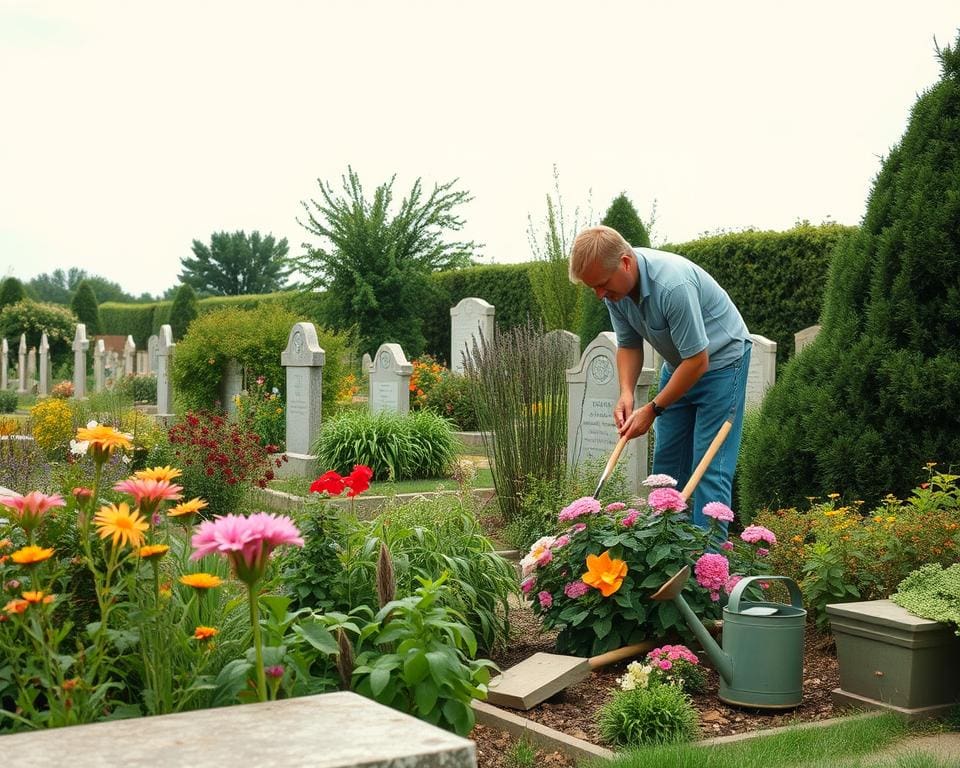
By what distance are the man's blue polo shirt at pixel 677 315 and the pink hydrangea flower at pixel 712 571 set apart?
865 mm

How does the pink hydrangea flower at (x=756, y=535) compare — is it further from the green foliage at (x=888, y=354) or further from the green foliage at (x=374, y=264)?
the green foliage at (x=374, y=264)

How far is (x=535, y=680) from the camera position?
3865 mm

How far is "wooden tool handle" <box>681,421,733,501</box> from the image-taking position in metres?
4.44

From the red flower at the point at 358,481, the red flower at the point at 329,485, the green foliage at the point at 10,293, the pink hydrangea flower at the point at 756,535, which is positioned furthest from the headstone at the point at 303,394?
the green foliage at the point at 10,293

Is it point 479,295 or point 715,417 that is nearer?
point 715,417

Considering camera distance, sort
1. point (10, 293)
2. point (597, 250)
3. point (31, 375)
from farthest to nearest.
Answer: point (10, 293) < point (31, 375) < point (597, 250)

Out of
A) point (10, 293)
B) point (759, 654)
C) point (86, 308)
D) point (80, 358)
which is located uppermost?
point (10, 293)

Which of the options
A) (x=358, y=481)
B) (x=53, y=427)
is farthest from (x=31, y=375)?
(x=358, y=481)

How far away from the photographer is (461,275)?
23328 millimetres

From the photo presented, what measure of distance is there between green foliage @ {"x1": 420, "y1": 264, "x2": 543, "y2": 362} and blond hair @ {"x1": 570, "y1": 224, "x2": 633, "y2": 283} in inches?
642

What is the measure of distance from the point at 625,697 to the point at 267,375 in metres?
11.2

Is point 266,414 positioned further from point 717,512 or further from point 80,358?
point 80,358

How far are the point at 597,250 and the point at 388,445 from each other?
6.63m

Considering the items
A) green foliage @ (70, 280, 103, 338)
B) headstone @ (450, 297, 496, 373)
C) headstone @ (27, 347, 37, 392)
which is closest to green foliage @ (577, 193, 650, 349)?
headstone @ (450, 297, 496, 373)
